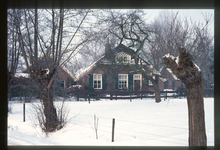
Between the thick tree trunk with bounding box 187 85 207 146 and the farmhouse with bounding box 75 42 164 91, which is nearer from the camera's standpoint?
the thick tree trunk with bounding box 187 85 207 146

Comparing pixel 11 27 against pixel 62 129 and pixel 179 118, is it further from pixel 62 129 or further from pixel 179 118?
pixel 179 118

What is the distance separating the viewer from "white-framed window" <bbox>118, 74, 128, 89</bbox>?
20891 mm

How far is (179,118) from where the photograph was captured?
10641 mm

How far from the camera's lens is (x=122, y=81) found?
69.1 ft

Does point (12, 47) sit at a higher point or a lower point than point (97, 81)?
higher

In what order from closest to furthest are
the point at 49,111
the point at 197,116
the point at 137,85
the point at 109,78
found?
the point at 197,116
the point at 49,111
the point at 109,78
the point at 137,85

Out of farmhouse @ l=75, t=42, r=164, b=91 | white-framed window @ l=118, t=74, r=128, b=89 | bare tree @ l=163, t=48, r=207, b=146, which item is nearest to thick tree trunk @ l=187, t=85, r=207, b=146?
bare tree @ l=163, t=48, r=207, b=146

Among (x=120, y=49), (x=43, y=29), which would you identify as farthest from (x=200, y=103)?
(x=120, y=49)

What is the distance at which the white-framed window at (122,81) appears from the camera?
68.5ft

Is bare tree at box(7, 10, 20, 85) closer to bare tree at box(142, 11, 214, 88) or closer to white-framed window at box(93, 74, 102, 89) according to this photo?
bare tree at box(142, 11, 214, 88)

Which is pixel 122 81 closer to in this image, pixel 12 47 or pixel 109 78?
pixel 109 78

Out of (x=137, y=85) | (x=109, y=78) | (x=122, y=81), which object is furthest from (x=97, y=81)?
(x=137, y=85)

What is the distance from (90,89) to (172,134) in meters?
12.8

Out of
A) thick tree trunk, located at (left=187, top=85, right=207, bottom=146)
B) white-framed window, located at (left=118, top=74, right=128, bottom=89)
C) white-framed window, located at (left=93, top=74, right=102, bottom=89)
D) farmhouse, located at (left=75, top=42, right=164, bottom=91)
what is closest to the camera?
thick tree trunk, located at (left=187, top=85, right=207, bottom=146)
